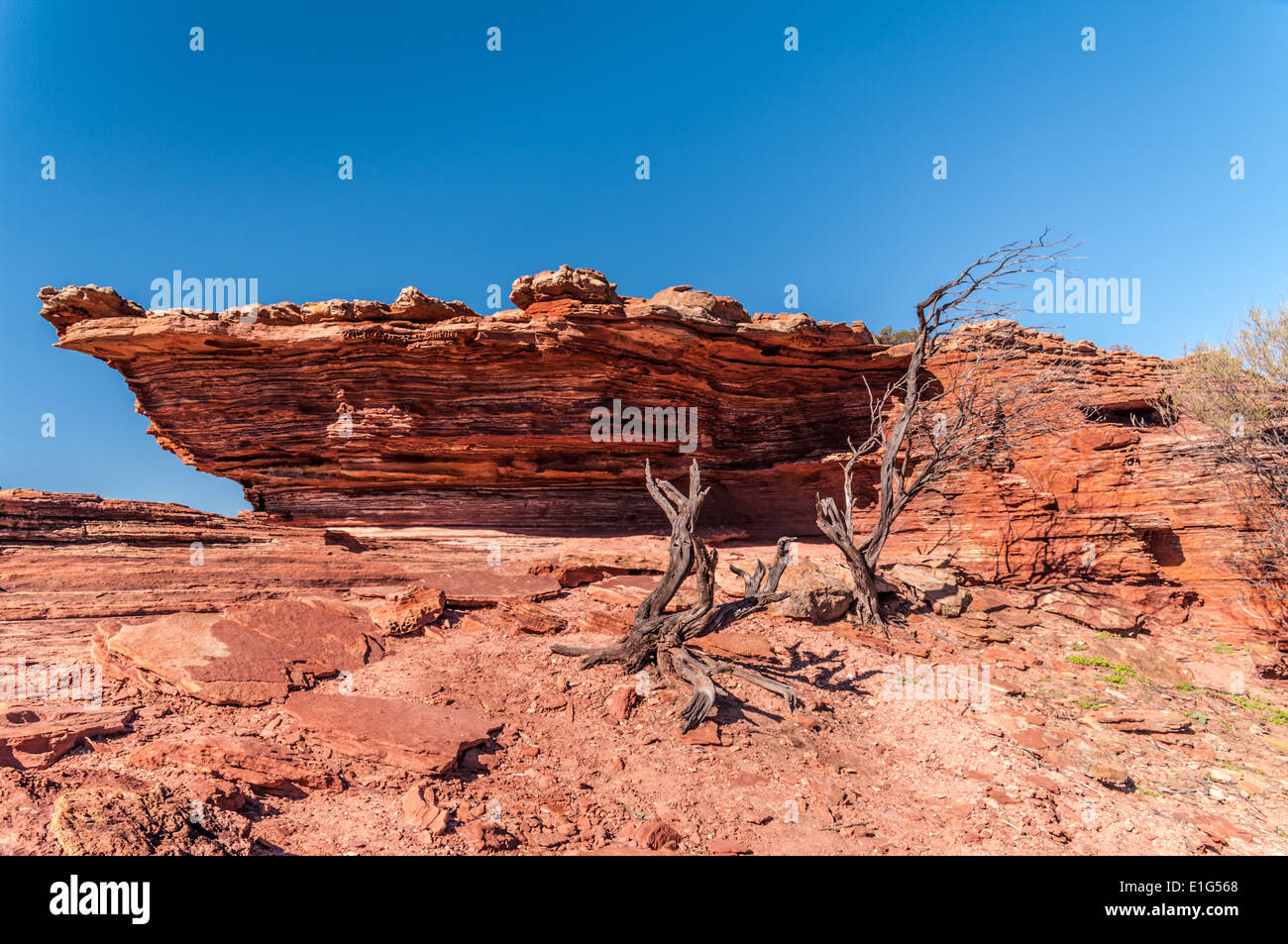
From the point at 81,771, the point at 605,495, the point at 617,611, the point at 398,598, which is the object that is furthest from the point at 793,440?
the point at 81,771

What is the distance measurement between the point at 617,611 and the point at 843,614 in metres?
4.91

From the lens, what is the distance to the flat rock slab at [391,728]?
5.89 m

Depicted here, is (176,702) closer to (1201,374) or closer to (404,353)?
(404,353)

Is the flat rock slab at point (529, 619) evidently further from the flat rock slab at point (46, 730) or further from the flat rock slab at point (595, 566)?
the flat rock slab at point (46, 730)

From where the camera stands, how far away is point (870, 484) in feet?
Result: 53.4

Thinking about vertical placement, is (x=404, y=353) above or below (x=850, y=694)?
above

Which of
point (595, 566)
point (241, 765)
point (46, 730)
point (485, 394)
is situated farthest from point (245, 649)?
point (485, 394)

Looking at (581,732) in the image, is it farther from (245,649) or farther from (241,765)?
(245,649)

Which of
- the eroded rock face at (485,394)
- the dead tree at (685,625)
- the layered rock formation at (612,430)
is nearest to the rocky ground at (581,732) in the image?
the dead tree at (685,625)

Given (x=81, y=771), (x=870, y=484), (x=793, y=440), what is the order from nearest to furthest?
(x=81, y=771) < (x=870, y=484) < (x=793, y=440)

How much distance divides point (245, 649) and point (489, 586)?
14.5 feet

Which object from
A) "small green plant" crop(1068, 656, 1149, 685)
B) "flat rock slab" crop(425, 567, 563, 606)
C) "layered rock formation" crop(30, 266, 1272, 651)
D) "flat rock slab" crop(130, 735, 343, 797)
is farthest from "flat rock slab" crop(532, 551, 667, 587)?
"small green plant" crop(1068, 656, 1149, 685)

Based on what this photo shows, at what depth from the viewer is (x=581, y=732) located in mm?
7211

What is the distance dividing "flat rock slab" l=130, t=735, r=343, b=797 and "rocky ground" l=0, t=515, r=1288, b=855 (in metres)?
0.02
